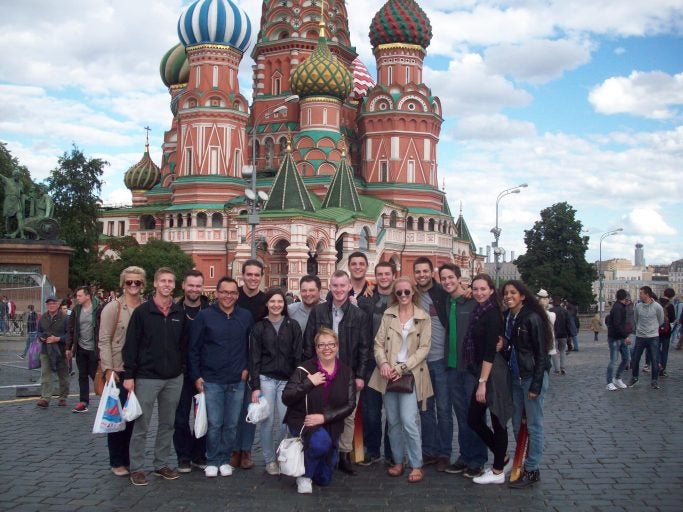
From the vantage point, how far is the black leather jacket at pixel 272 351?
687 cm

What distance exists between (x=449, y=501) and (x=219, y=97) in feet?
124

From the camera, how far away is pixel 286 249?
32.9 m

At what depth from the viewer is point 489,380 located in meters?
6.54

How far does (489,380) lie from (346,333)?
1.36m

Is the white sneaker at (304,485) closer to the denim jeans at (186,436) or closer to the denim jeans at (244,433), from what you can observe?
the denim jeans at (244,433)

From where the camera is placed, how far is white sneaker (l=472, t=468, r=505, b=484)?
21.3 feet

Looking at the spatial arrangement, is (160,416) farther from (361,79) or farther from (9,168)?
(361,79)

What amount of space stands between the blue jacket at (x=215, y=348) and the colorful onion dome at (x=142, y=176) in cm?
4833

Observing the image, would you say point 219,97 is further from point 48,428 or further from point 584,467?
point 584,467

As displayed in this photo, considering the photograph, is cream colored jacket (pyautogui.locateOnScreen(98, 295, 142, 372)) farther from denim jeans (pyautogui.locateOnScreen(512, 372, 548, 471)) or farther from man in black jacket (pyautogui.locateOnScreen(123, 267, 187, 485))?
denim jeans (pyautogui.locateOnScreen(512, 372, 548, 471))

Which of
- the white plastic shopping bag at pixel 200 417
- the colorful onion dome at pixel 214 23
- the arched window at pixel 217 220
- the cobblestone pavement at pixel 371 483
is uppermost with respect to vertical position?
the colorful onion dome at pixel 214 23

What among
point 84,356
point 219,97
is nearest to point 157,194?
point 219,97

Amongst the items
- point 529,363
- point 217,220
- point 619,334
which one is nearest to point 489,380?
point 529,363

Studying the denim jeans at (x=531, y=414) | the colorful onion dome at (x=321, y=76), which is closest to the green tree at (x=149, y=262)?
the colorful onion dome at (x=321, y=76)
